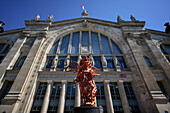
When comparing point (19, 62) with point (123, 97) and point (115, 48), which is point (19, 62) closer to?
point (123, 97)

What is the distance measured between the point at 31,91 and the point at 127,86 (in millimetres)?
13440

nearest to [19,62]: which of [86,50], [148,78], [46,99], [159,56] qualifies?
[46,99]

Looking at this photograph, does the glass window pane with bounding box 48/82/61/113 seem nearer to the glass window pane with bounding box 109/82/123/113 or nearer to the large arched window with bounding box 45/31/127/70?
the large arched window with bounding box 45/31/127/70

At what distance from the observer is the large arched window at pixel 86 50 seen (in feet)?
50.6

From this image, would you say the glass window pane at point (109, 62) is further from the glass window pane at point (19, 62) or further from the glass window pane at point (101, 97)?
the glass window pane at point (19, 62)

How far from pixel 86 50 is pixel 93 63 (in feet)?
11.3

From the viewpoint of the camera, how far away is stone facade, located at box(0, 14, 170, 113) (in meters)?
10.9

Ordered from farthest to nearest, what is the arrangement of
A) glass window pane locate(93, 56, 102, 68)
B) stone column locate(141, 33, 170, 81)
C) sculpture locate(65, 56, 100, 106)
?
1. glass window pane locate(93, 56, 102, 68)
2. stone column locate(141, 33, 170, 81)
3. sculpture locate(65, 56, 100, 106)

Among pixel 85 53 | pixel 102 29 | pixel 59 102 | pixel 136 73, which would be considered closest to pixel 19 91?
pixel 59 102

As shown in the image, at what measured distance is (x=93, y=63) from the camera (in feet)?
48.5

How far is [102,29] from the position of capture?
2038 centimetres

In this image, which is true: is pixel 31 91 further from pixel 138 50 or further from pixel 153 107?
pixel 138 50

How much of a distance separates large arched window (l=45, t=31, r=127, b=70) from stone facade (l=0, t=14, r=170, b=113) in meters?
0.23

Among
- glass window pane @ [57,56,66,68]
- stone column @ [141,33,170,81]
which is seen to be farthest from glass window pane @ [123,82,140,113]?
glass window pane @ [57,56,66,68]
